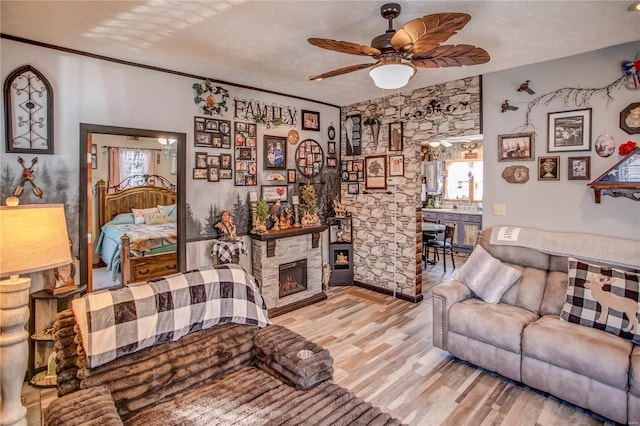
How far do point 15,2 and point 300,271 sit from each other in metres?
3.74

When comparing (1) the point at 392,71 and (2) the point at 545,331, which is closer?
(1) the point at 392,71

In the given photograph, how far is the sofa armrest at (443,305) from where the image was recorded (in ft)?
10.7

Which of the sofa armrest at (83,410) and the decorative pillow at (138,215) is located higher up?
the decorative pillow at (138,215)

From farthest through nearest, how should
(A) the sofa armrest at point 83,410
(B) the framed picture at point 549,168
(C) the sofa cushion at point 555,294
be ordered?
(B) the framed picture at point 549,168 < (C) the sofa cushion at point 555,294 < (A) the sofa armrest at point 83,410

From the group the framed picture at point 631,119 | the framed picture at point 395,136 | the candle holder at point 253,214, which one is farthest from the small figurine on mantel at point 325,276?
the framed picture at point 631,119

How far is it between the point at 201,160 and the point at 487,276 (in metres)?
3.30

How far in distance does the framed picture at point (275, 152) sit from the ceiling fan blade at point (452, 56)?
2598 mm

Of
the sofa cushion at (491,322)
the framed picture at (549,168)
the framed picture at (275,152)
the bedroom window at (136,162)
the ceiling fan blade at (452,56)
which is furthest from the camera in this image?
the bedroom window at (136,162)

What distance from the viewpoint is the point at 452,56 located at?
91.1 inches

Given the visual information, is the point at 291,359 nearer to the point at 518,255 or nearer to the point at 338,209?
the point at 518,255

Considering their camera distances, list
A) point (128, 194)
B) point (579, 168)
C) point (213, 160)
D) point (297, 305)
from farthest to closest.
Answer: point (128, 194) < point (297, 305) < point (213, 160) < point (579, 168)

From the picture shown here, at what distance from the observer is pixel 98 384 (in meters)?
1.77

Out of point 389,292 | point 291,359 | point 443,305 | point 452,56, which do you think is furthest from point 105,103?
point 389,292

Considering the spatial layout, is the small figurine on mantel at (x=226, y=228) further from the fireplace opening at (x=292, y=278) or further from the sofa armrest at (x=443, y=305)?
the sofa armrest at (x=443, y=305)
